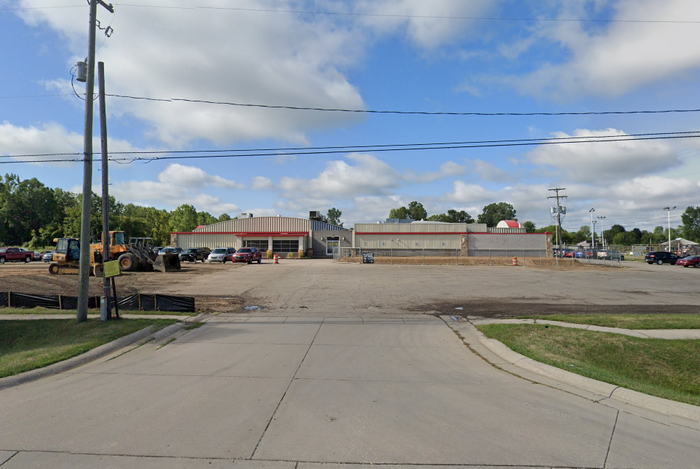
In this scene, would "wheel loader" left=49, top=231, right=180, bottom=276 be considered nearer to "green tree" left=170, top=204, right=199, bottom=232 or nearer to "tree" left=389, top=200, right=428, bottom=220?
"green tree" left=170, top=204, right=199, bottom=232

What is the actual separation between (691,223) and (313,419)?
18604 cm

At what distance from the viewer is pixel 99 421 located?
15.8ft

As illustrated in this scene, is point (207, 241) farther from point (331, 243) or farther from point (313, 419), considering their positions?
point (313, 419)

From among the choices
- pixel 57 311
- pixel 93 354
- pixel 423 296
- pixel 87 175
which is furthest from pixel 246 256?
pixel 93 354

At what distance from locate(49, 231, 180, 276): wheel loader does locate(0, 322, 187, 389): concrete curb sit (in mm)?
17353

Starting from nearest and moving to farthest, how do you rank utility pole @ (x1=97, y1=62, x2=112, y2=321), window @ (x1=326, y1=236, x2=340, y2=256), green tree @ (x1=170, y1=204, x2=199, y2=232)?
utility pole @ (x1=97, y1=62, x2=112, y2=321) → window @ (x1=326, y1=236, x2=340, y2=256) → green tree @ (x1=170, y1=204, x2=199, y2=232)

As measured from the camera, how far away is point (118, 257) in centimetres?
2981

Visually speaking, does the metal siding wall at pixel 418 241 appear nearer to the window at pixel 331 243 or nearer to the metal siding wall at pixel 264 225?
the window at pixel 331 243

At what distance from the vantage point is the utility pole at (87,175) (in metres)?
10.6

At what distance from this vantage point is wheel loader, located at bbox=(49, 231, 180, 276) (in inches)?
1071

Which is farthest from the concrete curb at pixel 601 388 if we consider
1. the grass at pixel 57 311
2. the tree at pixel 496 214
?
the tree at pixel 496 214

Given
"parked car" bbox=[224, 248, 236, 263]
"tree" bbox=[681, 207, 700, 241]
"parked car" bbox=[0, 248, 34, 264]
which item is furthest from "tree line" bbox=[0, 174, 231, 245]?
"tree" bbox=[681, 207, 700, 241]

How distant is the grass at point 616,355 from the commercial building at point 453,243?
48922 mm

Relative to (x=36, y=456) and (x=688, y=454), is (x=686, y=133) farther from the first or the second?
(x=36, y=456)
